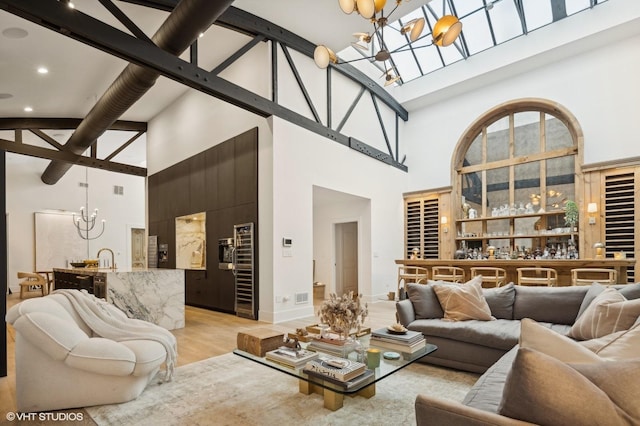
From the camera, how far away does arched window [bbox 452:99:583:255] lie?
7750 mm

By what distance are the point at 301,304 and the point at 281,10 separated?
16.2 ft

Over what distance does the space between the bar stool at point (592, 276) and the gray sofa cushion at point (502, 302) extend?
8.65ft

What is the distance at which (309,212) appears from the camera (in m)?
6.82

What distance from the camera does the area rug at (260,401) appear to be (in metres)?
2.59

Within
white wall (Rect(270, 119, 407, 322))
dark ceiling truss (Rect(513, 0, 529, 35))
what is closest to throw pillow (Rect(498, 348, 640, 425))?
white wall (Rect(270, 119, 407, 322))

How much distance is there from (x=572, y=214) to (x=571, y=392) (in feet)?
24.2

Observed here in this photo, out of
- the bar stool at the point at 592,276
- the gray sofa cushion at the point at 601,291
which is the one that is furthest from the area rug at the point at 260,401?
the bar stool at the point at 592,276

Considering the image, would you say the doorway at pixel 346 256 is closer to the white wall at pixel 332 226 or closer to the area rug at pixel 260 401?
the white wall at pixel 332 226

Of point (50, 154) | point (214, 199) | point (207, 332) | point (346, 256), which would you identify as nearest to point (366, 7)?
point (207, 332)

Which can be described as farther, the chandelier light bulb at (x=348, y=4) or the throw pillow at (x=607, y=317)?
the chandelier light bulb at (x=348, y=4)

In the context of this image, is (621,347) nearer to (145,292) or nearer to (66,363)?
(66,363)

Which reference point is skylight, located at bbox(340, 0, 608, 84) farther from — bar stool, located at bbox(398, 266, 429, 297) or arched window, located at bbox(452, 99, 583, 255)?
bar stool, located at bbox(398, 266, 429, 297)

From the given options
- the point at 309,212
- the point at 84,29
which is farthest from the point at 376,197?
the point at 84,29

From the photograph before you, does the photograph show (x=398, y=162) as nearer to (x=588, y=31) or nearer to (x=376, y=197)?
(x=376, y=197)
